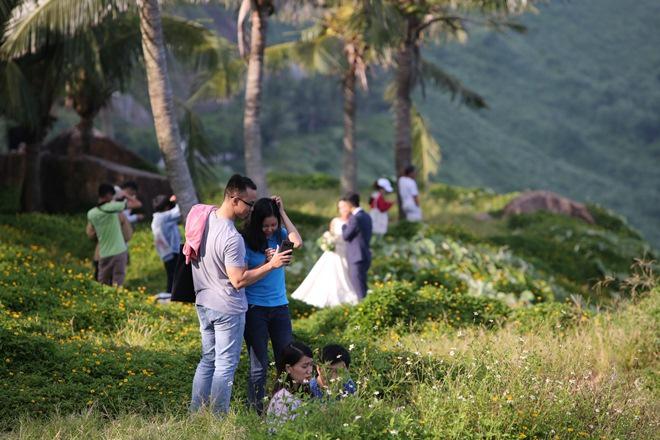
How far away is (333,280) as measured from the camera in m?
14.2

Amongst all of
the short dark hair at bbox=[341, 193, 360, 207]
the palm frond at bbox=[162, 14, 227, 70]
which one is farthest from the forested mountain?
the short dark hair at bbox=[341, 193, 360, 207]

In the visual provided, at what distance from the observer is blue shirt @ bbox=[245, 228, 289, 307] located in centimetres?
802

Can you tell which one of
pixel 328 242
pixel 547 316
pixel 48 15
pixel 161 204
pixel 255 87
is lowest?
pixel 547 316

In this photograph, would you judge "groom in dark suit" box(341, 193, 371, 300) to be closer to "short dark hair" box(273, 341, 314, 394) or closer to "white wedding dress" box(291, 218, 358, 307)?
"white wedding dress" box(291, 218, 358, 307)

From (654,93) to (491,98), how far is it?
45.6 ft

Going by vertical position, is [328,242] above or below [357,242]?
below

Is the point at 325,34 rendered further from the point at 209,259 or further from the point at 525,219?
the point at 209,259

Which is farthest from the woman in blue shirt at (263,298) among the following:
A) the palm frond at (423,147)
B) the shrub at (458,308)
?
the palm frond at (423,147)

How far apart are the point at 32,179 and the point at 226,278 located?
13426 mm

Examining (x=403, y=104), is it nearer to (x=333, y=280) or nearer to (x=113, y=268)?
(x=333, y=280)

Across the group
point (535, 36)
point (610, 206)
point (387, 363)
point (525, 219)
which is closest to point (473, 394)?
point (387, 363)

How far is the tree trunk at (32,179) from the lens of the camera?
20.0m

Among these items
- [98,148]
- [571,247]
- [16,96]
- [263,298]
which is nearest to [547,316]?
[263,298]

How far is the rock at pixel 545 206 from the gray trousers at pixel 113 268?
16.6 meters
